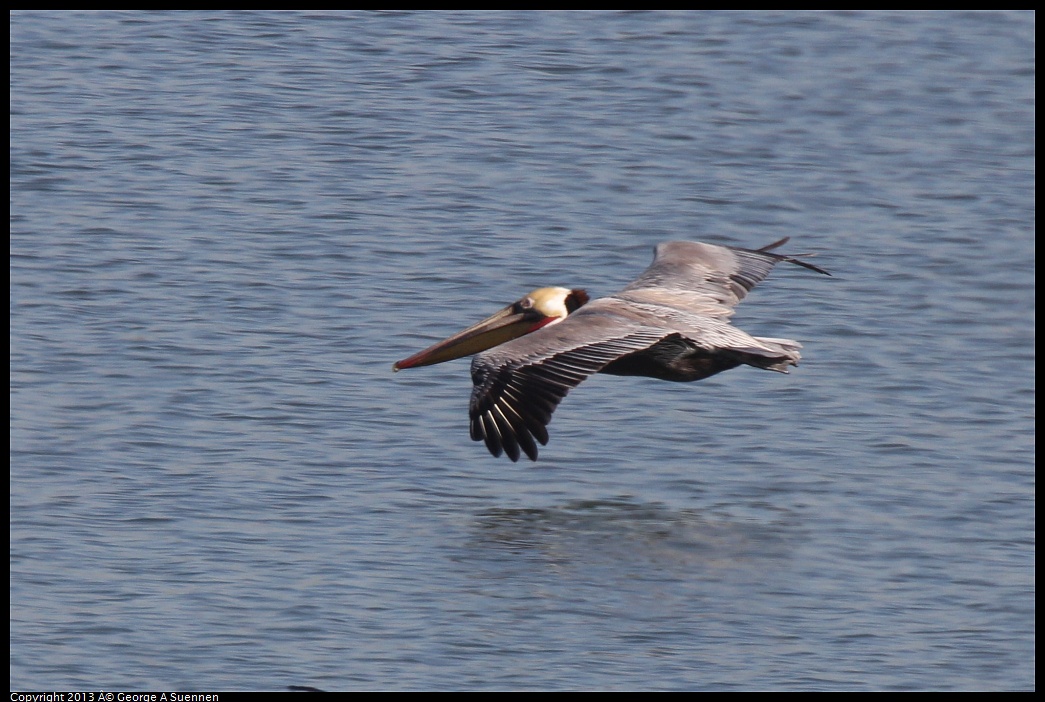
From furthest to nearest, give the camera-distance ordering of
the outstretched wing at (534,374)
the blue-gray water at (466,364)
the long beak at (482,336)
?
the long beak at (482,336)
the outstretched wing at (534,374)
the blue-gray water at (466,364)

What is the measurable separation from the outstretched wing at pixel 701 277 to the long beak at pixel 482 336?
54cm

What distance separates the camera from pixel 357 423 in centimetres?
831

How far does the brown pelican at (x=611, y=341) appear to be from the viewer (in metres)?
7.21

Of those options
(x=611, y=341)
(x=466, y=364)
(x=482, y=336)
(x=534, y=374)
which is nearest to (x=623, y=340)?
(x=611, y=341)

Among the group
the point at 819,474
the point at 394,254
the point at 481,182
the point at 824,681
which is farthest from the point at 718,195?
the point at 824,681

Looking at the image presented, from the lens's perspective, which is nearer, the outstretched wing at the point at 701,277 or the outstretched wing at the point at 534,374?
the outstretched wing at the point at 534,374

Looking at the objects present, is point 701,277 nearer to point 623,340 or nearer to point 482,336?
point 482,336

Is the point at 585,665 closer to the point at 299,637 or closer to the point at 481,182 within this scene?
the point at 299,637

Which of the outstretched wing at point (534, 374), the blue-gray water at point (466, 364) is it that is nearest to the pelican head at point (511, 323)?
the blue-gray water at point (466, 364)

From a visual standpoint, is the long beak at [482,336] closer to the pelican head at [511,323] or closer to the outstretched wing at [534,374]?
the pelican head at [511,323]

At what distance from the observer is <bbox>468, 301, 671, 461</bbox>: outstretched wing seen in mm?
7145

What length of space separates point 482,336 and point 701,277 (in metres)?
1.21

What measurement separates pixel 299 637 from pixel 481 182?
19.9ft

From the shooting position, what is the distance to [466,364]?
928 cm
